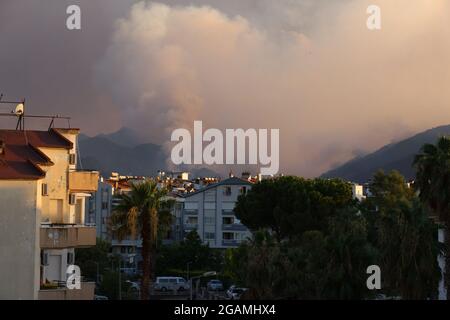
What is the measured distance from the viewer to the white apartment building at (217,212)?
344ft

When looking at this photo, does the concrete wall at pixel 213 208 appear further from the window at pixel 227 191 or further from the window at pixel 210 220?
the window at pixel 227 191

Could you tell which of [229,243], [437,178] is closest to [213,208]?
[229,243]

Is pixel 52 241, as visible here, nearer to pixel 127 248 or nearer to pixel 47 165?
pixel 47 165

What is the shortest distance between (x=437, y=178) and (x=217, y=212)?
65.2 m

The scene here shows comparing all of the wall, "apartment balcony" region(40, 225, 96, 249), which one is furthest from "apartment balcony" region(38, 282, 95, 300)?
the wall

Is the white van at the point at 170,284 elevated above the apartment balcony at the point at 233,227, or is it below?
below

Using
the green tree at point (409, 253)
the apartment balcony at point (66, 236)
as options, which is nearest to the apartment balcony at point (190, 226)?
the green tree at point (409, 253)

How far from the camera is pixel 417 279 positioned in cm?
4122

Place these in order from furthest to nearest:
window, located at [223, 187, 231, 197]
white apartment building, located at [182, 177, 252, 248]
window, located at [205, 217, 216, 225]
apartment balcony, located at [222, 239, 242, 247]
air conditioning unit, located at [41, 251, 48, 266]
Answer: window, located at [205, 217, 216, 225] < window, located at [223, 187, 231, 197] < white apartment building, located at [182, 177, 252, 248] < apartment balcony, located at [222, 239, 242, 247] < air conditioning unit, located at [41, 251, 48, 266]

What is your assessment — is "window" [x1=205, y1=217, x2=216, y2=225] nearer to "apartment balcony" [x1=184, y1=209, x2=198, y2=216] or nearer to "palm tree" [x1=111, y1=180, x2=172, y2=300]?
"apartment balcony" [x1=184, y1=209, x2=198, y2=216]

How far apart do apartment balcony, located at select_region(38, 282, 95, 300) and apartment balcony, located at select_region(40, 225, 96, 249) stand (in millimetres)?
1755

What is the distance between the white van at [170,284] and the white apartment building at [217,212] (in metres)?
22.3

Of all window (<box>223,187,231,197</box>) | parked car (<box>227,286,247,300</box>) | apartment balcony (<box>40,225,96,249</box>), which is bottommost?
parked car (<box>227,286,247,300</box>)

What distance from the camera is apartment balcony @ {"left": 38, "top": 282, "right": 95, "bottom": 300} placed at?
1328 inches
